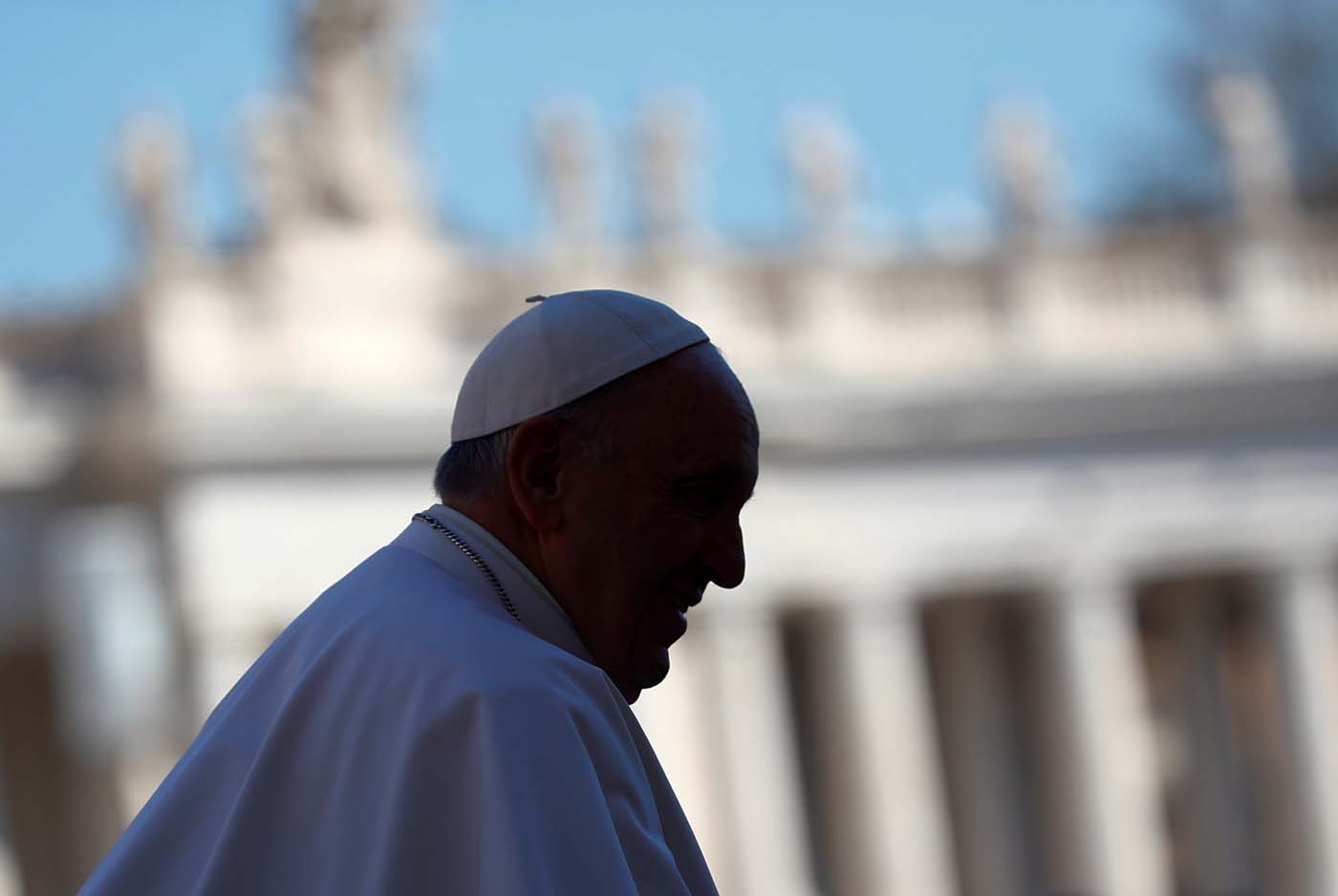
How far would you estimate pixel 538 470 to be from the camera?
14.2 ft

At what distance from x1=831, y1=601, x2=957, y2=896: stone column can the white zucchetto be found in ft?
115

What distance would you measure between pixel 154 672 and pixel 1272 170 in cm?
2023

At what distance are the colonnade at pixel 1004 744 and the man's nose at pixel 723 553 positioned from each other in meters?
34.0

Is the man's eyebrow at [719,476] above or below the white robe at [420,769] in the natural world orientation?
above

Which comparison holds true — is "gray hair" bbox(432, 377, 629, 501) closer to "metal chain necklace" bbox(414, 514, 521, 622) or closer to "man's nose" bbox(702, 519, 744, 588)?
"metal chain necklace" bbox(414, 514, 521, 622)

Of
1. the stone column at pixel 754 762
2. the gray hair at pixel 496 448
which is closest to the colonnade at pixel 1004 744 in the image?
the stone column at pixel 754 762

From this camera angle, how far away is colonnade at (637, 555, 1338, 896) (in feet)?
129

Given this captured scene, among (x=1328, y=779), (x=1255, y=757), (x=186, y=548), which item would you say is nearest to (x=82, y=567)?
(x=186, y=548)

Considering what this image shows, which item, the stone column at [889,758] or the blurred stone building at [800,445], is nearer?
the blurred stone building at [800,445]

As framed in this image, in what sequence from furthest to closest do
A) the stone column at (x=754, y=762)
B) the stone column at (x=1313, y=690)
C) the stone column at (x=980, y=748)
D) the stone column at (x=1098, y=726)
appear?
the stone column at (x=980, y=748), the stone column at (x=1098, y=726), the stone column at (x=1313, y=690), the stone column at (x=754, y=762)

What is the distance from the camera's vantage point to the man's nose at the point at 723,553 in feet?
14.3

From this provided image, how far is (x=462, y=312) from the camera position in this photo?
1528 inches

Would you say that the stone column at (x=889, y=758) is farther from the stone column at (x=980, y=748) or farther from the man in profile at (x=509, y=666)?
the man in profile at (x=509, y=666)

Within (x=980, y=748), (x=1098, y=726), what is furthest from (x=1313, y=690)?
(x=980, y=748)
